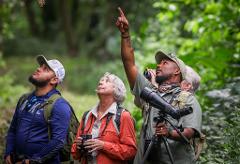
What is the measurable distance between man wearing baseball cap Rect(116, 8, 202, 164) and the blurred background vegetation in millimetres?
1219

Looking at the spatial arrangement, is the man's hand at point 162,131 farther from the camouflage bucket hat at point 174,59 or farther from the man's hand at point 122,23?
the man's hand at point 122,23

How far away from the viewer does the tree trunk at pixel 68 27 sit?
35344 mm

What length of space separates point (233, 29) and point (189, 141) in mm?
6820

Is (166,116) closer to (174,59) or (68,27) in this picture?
(174,59)

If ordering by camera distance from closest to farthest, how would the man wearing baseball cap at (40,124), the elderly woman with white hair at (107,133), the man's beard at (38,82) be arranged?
the elderly woman with white hair at (107,133) → the man wearing baseball cap at (40,124) → the man's beard at (38,82)

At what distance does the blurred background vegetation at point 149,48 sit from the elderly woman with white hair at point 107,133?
1.56 meters

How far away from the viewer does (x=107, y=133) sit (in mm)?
→ 7055

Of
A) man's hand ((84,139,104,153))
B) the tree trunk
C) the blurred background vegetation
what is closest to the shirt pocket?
man's hand ((84,139,104,153))

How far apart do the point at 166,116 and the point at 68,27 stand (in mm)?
29989

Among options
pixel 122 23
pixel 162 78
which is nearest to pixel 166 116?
pixel 162 78

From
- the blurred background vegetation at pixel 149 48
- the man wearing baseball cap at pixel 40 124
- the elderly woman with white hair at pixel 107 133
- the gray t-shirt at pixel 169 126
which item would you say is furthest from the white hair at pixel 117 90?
the blurred background vegetation at pixel 149 48

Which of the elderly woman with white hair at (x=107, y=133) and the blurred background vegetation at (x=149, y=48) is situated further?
the blurred background vegetation at (x=149, y=48)

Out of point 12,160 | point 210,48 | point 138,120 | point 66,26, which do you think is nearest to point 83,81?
point 66,26

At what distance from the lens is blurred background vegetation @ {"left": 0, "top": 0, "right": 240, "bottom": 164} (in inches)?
394
